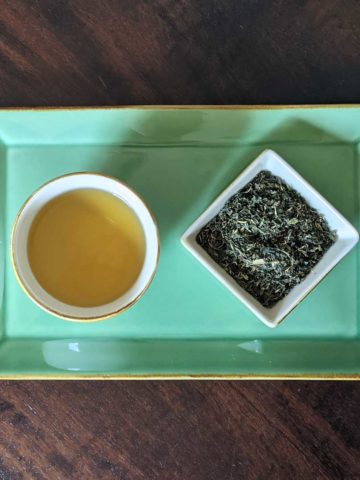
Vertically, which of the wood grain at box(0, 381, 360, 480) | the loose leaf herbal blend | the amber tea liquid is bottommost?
the wood grain at box(0, 381, 360, 480)

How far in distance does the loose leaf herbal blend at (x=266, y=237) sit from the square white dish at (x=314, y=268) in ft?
0.04

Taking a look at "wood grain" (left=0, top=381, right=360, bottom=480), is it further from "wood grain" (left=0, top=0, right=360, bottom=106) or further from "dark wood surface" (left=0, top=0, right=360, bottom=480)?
"wood grain" (left=0, top=0, right=360, bottom=106)

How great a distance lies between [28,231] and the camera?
86cm

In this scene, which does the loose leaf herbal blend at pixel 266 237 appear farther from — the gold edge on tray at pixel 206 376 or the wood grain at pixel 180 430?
the wood grain at pixel 180 430

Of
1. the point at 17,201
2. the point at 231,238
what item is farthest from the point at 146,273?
the point at 17,201

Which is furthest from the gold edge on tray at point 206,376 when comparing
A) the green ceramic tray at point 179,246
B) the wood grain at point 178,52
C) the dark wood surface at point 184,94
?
the wood grain at point 178,52

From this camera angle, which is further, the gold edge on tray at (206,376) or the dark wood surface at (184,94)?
the dark wood surface at (184,94)

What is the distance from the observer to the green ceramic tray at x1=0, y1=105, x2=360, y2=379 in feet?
3.02

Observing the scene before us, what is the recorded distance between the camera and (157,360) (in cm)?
92

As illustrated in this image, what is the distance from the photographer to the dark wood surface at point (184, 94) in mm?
990

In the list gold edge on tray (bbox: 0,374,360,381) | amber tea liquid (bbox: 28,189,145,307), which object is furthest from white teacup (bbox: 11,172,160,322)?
gold edge on tray (bbox: 0,374,360,381)

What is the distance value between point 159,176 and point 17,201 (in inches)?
10.4

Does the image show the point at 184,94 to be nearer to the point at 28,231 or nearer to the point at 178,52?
the point at 178,52

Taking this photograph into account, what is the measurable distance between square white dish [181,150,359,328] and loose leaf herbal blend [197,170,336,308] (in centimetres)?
1
